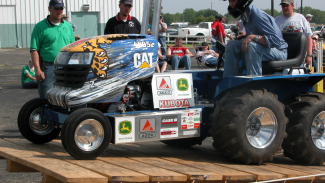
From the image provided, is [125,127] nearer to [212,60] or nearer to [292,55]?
[292,55]

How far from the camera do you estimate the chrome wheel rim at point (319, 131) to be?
4.87 meters

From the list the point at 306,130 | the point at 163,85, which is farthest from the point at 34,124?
the point at 306,130

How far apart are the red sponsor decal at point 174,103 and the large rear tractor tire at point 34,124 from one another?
131 centimetres

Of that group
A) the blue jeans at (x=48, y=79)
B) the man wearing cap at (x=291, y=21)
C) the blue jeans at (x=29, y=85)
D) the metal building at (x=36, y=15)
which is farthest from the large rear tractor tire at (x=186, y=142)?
the metal building at (x=36, y=15)

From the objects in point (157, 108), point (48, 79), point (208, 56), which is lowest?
point (157, 108)

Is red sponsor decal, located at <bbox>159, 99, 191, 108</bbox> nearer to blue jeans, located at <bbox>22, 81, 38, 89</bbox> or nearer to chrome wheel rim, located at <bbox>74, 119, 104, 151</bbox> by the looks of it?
chrome wheel rim, located at <bbox>74, 119, 104, 151</bbox>

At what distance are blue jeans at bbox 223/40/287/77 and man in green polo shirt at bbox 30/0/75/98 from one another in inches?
89.6

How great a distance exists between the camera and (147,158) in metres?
4.52

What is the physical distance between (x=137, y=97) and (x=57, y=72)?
913 mm

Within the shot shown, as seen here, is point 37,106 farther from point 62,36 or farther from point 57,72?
point 62,36

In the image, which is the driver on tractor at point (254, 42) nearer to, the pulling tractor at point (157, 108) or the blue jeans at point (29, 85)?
the pulling tractor at point (157, 108)

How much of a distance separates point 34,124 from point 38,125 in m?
0.05

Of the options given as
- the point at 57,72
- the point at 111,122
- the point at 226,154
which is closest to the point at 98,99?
the point at 111,122

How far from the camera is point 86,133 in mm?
4004
